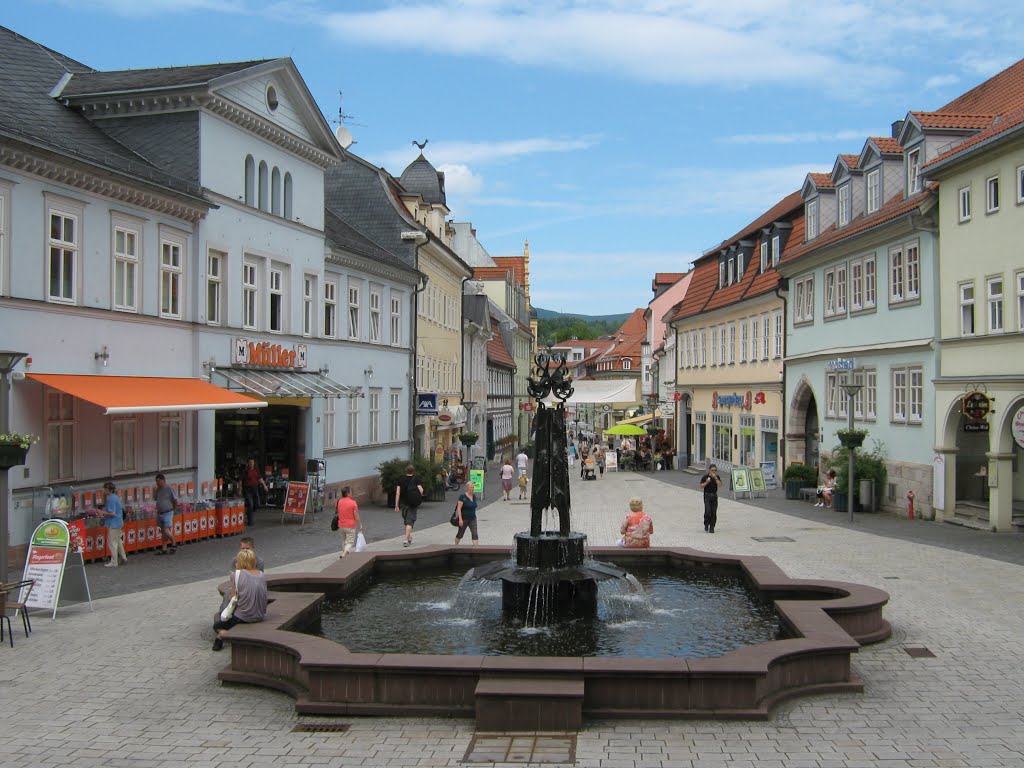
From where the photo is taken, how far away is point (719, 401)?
48.8 meters

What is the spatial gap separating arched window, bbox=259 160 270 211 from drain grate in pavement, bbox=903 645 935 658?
64.8ft

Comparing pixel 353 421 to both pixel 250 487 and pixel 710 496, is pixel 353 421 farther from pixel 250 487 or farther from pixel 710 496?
pixel 710 496

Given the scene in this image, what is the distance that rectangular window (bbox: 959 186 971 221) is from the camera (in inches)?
989

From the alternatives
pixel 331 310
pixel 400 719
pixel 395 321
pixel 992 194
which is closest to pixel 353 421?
pixel 331 310

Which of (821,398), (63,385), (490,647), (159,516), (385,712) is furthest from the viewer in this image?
(821,398)

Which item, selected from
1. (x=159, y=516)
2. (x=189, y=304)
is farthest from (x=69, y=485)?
(x=189, y=304)

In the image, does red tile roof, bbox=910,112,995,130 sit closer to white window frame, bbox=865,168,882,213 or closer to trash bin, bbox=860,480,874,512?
white window frame, bbox=865,168,882,213

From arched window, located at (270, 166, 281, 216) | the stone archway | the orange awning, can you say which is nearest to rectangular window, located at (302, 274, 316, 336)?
arched window, located at (270, 166, 281, 216)

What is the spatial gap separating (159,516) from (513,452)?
5508cm

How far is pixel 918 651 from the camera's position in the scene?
11.7 m

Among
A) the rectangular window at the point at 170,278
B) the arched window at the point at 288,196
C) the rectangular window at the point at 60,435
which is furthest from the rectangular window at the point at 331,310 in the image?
the rectangular window at the point at 60,435

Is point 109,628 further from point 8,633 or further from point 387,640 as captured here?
point 387,640

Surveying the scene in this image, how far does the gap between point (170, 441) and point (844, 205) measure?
77.2 ft

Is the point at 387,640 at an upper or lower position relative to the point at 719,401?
lower
